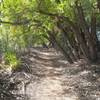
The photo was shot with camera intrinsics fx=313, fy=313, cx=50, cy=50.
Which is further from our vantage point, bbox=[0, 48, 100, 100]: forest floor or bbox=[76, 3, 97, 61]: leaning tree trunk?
bbox=[76, 3, 97, 61]: leaning tree trunk

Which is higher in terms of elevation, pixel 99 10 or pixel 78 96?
pixel 99 10

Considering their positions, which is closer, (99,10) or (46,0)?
(46,0)

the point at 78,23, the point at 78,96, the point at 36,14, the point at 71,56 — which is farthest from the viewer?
the point at 71,56

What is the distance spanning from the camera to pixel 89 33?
1994cm

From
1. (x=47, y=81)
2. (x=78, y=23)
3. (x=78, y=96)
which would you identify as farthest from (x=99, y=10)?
(x=78, y=96)

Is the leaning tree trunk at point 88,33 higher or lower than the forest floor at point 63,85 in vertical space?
higher

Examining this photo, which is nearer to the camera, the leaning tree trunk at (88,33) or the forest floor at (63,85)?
the forest floor at (63,85)

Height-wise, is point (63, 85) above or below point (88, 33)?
below

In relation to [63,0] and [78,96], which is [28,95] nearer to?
[78,96]

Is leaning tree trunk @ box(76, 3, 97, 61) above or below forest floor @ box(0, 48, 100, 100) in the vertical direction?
above

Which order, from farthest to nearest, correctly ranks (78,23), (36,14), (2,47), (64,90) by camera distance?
1. (2,47)
2. (78,23)
3. (36,14)
4. (64,90)

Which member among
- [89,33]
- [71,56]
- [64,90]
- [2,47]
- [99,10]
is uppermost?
[99,10]

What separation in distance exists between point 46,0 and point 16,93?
556 centimetres

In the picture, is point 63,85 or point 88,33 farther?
point 88,33
